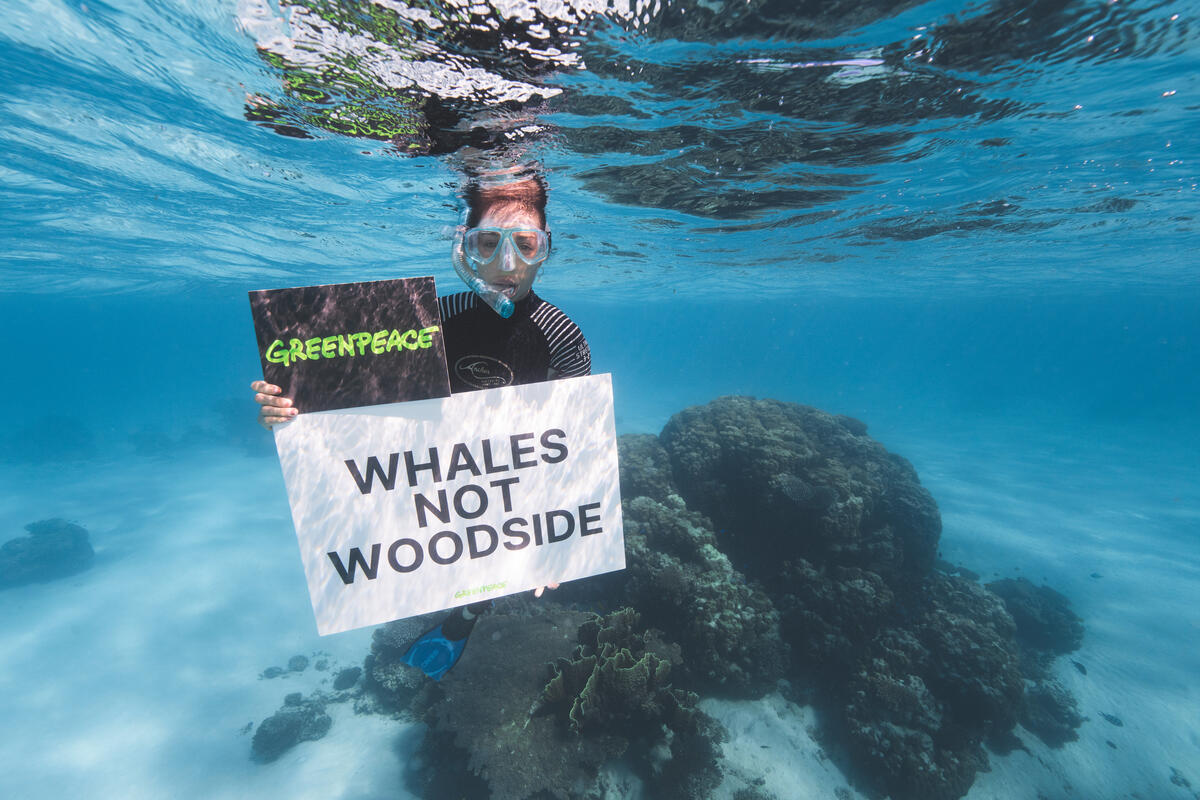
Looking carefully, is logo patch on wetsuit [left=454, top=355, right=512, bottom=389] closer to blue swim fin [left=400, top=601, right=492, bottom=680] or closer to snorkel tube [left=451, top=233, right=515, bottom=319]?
snorkel tube [left=451, top=233, right=515, bottom=319]

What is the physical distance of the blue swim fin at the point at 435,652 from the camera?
400 cm

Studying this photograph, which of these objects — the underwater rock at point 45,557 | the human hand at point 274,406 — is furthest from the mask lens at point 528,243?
the underwater rock at point 45,557

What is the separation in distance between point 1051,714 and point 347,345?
12.8 meters

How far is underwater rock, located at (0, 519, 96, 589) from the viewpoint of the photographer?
14.7 metres

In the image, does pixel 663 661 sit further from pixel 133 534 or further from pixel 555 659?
pixel 133 534

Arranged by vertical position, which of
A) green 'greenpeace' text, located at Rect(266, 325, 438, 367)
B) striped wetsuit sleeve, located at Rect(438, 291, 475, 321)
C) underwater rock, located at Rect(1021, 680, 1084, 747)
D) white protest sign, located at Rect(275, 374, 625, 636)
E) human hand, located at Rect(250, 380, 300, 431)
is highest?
striped wetsuit sleeve, located at Rect(438, 291, 475, 321)

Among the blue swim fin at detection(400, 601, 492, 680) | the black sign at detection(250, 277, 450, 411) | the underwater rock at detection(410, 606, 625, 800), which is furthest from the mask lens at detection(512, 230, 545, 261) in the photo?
the underwater rock at detection(410, 606, 625, 800)

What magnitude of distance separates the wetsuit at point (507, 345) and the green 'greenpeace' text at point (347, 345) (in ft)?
2.93

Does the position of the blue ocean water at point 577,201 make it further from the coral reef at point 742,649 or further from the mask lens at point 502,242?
the mask lens at point 502,242

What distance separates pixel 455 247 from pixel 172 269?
27.9 metres

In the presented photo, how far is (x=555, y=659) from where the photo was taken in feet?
22.6

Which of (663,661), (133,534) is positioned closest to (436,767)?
(663,661)

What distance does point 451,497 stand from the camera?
283cm

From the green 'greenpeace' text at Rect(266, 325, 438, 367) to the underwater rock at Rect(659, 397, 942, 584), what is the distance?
337 inches
